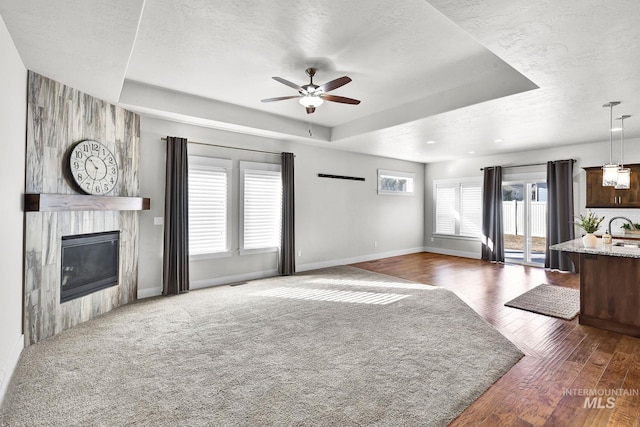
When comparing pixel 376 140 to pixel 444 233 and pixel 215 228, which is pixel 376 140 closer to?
pixel 215 228

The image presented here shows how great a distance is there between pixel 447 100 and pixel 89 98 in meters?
4.62

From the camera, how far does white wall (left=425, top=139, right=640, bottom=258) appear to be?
20.4 ft

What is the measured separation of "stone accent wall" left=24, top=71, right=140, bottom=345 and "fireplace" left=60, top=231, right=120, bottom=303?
0.08m

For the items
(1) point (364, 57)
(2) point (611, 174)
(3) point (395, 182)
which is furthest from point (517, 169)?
(1) point (364, 57)

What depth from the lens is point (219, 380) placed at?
2.50 meters

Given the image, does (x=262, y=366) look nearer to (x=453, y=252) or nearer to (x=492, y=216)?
(x=492, y=216)

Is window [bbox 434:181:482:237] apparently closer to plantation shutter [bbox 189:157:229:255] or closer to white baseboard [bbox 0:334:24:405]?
plantation shutter [bbox 189:157:229:255]

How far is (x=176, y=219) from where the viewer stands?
4.83 metres

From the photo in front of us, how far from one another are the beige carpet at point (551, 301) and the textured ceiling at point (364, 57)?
2.72 m

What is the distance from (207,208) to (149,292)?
61.7 inches

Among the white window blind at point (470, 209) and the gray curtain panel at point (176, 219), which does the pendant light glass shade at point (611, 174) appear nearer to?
the white window blind at point (470, 209)

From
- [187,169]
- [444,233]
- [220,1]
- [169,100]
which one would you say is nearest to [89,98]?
[169,100]

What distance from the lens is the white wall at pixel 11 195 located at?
239cm

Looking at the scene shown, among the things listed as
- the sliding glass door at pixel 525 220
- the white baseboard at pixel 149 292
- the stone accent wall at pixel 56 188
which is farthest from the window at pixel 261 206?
the sliding glass door at pixel 525 220
